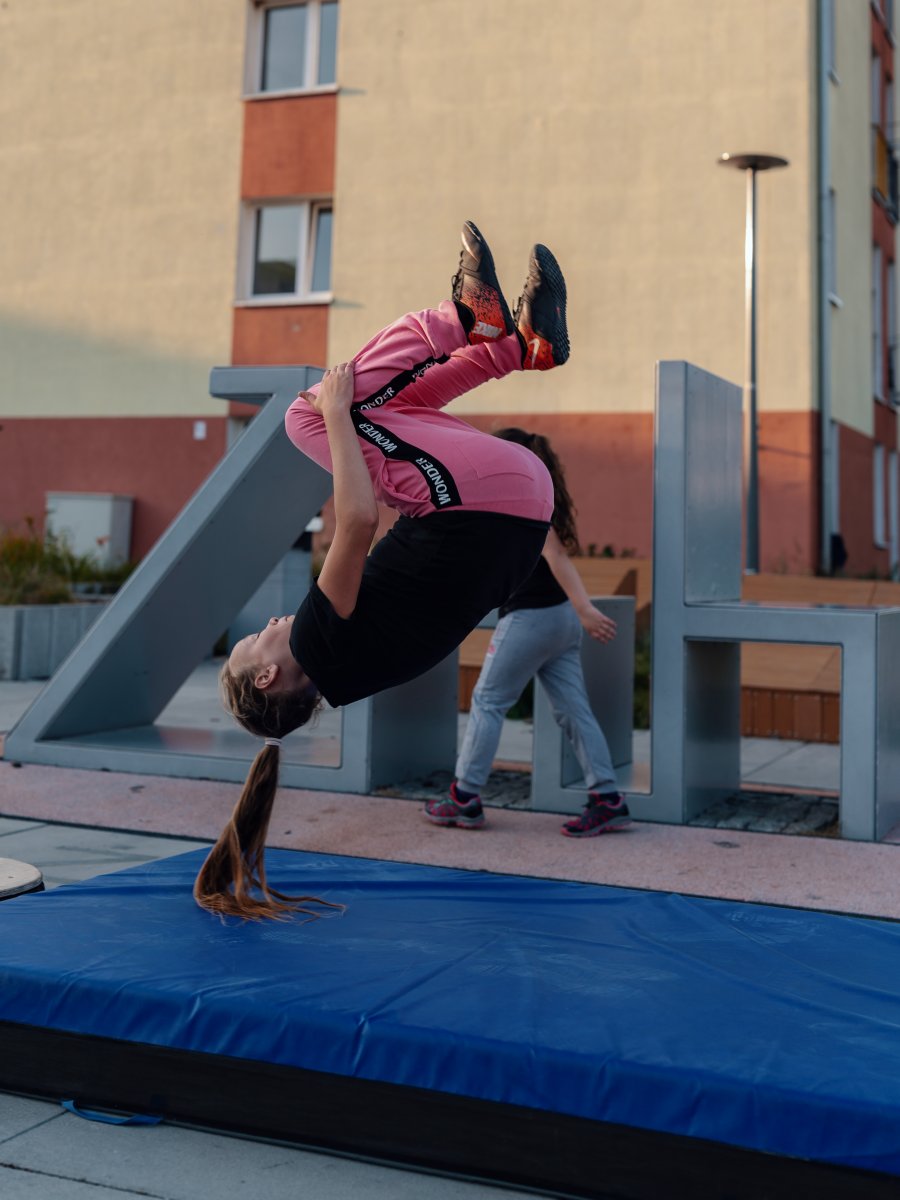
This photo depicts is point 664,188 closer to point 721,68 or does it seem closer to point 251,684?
point 721,68

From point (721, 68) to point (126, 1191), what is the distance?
16627 mm

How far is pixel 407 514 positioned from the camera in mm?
3883

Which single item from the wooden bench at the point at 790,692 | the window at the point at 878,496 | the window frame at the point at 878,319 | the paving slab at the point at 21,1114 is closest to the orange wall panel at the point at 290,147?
the window frame at the point at 878,319

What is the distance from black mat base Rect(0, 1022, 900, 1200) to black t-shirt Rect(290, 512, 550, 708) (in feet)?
3.64

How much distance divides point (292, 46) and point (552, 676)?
15.9 meters

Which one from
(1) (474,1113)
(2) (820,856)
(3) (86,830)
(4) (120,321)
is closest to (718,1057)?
(1) (474,1113)

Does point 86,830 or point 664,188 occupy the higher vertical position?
point 664,188

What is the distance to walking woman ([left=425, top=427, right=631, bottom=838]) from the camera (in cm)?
633

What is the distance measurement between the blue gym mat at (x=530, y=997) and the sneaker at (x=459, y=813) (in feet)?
7.05

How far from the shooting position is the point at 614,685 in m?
7.71

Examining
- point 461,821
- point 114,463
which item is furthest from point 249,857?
point 114,463

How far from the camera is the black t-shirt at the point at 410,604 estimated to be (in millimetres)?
3705

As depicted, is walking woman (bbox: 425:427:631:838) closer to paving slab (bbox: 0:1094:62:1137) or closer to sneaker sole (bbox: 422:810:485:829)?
sneaker sole (bbox: 422:810:485:829)

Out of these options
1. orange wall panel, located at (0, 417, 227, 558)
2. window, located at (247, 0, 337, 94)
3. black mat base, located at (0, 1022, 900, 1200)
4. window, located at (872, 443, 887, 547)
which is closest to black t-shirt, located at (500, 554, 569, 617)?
black mat base, located at (0, 1022, 900, 1200)
